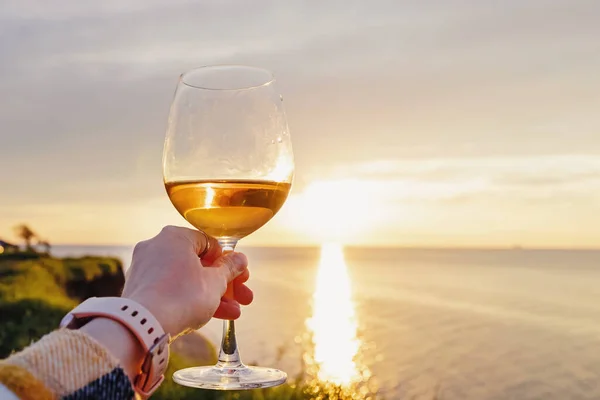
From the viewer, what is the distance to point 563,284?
58.8m

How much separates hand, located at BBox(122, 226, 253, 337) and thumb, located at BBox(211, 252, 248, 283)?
0.01 meters

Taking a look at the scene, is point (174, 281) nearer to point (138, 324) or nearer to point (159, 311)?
point (159, 311)

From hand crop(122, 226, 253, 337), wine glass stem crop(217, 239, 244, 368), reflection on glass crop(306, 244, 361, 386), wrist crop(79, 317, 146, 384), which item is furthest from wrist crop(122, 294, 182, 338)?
reflection on glass crop(306, 244, 361, 386)

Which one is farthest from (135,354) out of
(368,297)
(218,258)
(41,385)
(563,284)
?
(563,284)

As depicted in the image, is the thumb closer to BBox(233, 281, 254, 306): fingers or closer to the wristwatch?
BBox(233, 281, 254, 306): fingers

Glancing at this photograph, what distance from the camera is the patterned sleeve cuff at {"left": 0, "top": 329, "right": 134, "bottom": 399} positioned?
4.87 feet

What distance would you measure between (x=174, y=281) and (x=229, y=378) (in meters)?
0.61

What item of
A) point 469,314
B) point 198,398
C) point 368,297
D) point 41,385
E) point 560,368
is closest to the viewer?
point 41,385

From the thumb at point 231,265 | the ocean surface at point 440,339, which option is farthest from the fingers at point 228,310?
the ocean surface at point 440,339

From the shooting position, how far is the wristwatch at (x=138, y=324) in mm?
1685

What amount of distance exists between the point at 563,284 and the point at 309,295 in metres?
24.9

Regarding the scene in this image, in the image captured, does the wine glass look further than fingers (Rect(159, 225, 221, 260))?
Yes

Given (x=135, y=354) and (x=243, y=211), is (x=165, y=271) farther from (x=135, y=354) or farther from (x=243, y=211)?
(x=243, y=211)

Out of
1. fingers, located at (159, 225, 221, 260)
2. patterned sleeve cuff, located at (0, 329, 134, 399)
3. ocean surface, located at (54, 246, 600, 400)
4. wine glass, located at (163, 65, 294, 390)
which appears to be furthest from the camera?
ocean surface, located at (54, 246, 600, 400)
